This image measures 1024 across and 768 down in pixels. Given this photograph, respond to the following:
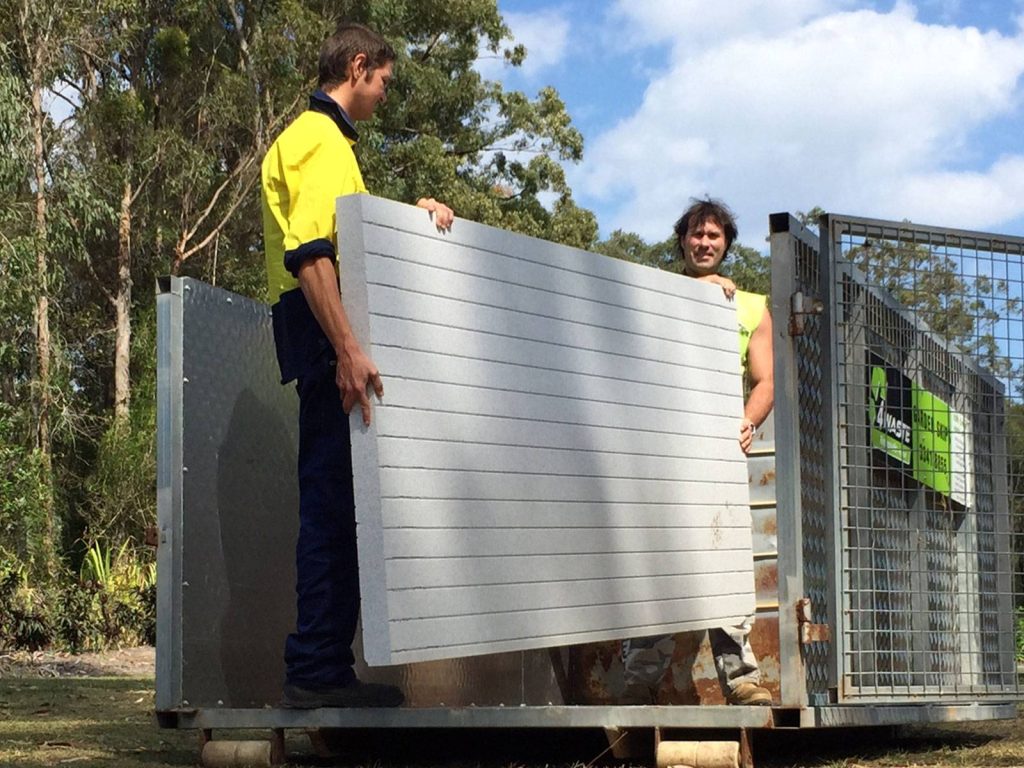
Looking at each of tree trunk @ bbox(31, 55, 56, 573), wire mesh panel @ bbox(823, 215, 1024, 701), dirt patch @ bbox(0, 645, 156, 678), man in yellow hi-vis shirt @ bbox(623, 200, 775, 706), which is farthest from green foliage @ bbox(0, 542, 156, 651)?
wire mesh panel @ bbox(823, 215, 1024, 701)

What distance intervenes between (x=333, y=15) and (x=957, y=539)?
2600 cm

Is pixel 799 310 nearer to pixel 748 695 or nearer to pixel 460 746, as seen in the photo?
pixel 748 695

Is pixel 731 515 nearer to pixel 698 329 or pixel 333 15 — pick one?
pixel 698 329

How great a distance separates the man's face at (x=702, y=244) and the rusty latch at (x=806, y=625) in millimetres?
1480

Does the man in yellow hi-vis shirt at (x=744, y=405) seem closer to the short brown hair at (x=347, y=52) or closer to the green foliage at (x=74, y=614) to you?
the short brown hair at (x=347, y=52)

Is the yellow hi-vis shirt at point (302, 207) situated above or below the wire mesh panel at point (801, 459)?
above

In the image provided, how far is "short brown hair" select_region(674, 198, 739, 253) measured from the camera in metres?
5.57

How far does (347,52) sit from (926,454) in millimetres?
2188

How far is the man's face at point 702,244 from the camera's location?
218 inches

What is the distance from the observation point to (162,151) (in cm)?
2672

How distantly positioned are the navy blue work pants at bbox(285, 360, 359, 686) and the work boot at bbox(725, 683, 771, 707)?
1.27m

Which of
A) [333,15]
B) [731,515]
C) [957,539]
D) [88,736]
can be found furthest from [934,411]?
[333,15]

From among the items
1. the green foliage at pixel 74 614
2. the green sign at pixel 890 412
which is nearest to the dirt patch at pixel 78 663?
the green foliage at pixel 74 614

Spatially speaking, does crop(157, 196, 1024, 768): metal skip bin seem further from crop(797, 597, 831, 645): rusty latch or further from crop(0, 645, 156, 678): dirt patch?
crop(0, 645, 156, 678): dirt patch
